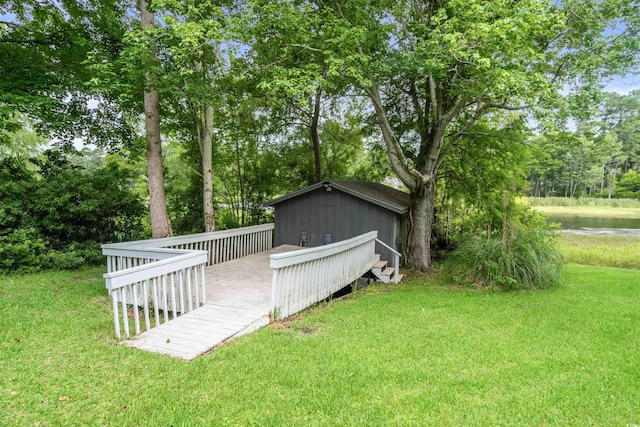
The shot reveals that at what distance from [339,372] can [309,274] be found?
6.91ft

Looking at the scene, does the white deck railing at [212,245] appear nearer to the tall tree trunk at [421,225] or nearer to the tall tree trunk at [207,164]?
the tall tree trunk at [207,164]

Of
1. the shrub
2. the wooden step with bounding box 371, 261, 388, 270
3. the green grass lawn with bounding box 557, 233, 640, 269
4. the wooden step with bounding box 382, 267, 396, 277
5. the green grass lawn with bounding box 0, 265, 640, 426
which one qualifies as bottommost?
the green grass lawn with bounding box 557, 233, 640, 269

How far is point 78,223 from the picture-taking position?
7789mm

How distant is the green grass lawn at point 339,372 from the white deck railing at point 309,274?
0.25 metres

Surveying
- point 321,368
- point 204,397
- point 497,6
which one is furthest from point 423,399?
point 497,6

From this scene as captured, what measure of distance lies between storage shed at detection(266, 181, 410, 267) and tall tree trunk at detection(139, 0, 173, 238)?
3.60m

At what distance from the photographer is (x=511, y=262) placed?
6742 mm

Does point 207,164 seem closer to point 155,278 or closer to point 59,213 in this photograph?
point 59,213

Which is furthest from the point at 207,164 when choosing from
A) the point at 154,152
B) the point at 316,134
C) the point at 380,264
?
the point at 380,264

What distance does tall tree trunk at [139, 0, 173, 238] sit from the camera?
21.8ft

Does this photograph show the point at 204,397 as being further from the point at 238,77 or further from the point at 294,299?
the point at 238,77

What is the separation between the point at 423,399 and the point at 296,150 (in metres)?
11.2

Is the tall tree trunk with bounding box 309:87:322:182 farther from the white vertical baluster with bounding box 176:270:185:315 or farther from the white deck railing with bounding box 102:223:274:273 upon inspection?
the white vertical baluster with bounding box 176:270:185:315

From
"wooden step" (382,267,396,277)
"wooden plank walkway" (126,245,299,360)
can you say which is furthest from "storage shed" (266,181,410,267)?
"wooden plank walkway" (126,245,299,360)
